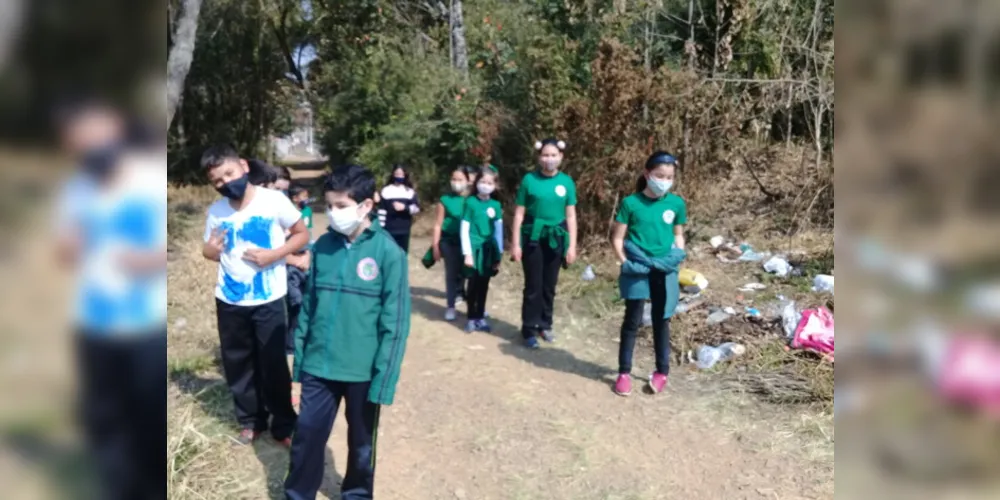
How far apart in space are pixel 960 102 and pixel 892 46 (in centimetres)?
10

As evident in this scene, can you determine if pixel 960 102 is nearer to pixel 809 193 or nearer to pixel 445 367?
pixel 445 367

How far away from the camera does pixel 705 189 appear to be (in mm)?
8219

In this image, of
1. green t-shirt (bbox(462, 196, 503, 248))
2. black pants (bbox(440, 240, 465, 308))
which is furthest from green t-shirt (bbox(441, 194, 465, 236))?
green t-shirt (bbox(462, 196, 503, 248))

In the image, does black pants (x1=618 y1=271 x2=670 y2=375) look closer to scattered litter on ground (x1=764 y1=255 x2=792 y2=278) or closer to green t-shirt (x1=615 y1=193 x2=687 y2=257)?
green t-shirt (x1=615 y1=193 x2=687 y2=257)

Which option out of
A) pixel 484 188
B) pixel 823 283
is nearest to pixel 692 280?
pixel 823 283

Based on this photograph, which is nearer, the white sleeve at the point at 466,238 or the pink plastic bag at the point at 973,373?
the pink plastic bag at the point at 973,373

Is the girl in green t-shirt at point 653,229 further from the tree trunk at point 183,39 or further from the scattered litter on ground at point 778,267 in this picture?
the tree trunk at point 183,39

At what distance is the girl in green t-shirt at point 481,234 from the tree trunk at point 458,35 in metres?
8.52

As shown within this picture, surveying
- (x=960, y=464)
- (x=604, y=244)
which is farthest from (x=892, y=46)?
(x=604, y=244)

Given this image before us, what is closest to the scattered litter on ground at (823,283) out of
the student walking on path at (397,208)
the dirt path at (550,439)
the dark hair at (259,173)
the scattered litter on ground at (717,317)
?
the scattered litter on ground at (717,317)

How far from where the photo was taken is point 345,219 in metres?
2.94

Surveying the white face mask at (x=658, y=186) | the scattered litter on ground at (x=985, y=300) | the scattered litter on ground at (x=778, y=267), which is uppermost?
the white face mask at (x=658, y=186)

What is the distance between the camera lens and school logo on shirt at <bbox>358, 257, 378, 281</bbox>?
2.93 metres

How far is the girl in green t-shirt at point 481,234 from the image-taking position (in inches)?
236
